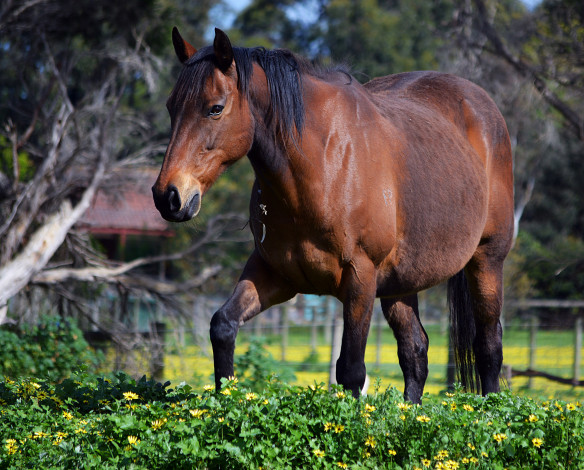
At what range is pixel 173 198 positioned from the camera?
322 cm

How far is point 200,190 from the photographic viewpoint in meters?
3.38

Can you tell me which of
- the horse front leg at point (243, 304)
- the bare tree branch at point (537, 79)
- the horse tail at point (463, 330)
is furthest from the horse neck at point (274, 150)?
the bare tree branch at point (537, 79)

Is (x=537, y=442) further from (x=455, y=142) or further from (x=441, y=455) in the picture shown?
(x=455, y=142)

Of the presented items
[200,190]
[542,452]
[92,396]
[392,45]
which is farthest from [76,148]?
[392,45]

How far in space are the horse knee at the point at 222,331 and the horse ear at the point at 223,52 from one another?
124 centimetres

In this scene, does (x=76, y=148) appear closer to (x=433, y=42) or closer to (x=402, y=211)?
(x=402, y=211)

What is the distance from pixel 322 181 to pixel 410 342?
6.21ft

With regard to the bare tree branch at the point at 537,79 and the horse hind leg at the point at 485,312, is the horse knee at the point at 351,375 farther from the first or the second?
the bare tree branch at the point at 537,79

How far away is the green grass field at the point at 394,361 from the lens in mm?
10188

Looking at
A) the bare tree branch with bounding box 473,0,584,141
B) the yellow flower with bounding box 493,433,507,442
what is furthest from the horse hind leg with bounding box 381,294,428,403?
the bare tree branch with bounding box 473,0,584,141

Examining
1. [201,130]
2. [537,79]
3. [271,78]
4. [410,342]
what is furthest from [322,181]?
[537,79]

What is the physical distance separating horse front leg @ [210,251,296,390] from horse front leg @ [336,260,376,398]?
0.39 m

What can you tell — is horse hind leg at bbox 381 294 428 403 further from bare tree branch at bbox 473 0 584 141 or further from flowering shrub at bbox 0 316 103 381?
bare tree branch at bbox 473 0 584 141

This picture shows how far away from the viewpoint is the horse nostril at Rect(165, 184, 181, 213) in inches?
127
